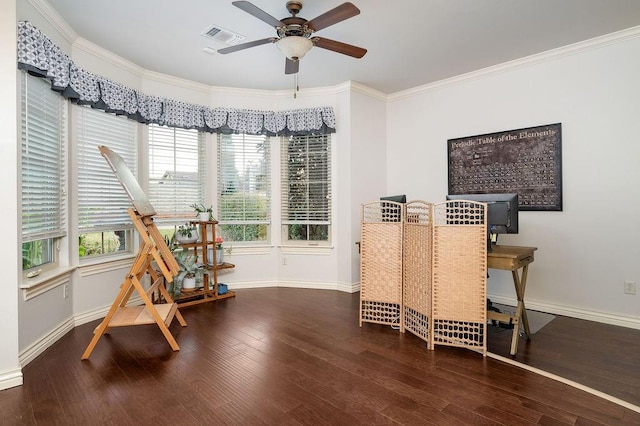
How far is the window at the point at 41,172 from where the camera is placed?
2.76 meters

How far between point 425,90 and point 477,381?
3909 millimetres

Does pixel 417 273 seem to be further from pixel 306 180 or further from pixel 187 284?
pixel 187 284

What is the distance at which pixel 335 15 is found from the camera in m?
2.52

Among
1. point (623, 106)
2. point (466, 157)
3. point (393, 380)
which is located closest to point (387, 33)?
point (466, 157)

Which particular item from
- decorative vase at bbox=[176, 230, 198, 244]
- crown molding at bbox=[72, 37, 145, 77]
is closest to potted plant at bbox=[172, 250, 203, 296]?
decorative vase at bbox=[176, 230, 198, 244]

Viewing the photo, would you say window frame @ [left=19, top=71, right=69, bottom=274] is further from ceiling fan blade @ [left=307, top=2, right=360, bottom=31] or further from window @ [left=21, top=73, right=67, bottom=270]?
ceiling fan blade @ [left=307, top=2, right=360, bottom=31]

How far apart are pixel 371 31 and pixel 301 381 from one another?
10.6 feet

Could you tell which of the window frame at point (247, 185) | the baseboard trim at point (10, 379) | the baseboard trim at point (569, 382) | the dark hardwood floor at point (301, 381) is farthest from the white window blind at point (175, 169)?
the baseboard trim at point (569, 382)

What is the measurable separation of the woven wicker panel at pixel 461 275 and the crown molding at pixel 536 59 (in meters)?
2.26

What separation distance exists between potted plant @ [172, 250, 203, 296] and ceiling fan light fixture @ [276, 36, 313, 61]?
284 cm

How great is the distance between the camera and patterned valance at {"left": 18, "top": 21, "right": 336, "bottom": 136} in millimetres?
2741

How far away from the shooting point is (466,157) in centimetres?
449

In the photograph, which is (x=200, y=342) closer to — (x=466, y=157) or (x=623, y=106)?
(x=466, y=157)

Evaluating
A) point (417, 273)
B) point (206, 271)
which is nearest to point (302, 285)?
point (206, 271)
